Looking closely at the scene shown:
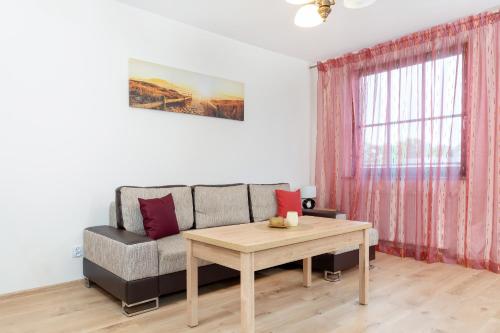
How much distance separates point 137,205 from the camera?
2922 millimetres

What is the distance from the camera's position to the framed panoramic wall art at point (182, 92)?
3.33 m

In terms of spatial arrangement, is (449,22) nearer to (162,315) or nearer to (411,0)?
(411,0)

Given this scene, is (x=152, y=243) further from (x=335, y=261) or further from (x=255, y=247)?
(x=335, y=261)

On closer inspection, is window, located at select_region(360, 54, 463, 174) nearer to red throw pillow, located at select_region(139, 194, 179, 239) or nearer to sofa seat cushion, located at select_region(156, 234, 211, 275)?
red throw pillow, located at select_region(139, 194, 179, 239)

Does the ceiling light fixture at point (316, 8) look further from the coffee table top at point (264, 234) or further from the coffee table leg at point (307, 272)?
the coffee table leg at point (307, 272)

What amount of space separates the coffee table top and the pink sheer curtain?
5.34 ft

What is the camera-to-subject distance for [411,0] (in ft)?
10.2

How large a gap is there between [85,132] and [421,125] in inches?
137

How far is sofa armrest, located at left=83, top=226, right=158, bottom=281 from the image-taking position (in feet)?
7.52

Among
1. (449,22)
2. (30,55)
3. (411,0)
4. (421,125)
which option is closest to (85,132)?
(30,55)

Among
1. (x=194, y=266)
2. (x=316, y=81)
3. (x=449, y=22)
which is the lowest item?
(x=194, y=266)

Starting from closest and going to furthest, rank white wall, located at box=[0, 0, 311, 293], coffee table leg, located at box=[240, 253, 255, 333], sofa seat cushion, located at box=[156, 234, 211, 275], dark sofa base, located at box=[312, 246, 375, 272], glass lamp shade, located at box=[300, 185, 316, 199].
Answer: coffee table leg, located at box=[240, 253, 255, 333] → sofa seat cushion, located at box=[156, 234, 211, 275] → white wall, located at box=[0, 0, 311, 293] → dark sofa base, located at box=[312, 246, 375, 272] → glass lamp shade, located at box=[300, 185, 316, 199]

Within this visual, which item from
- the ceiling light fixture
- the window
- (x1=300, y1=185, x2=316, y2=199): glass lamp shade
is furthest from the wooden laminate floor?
the ceiling light fixture

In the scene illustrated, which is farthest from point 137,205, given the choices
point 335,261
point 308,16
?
point 308,16
